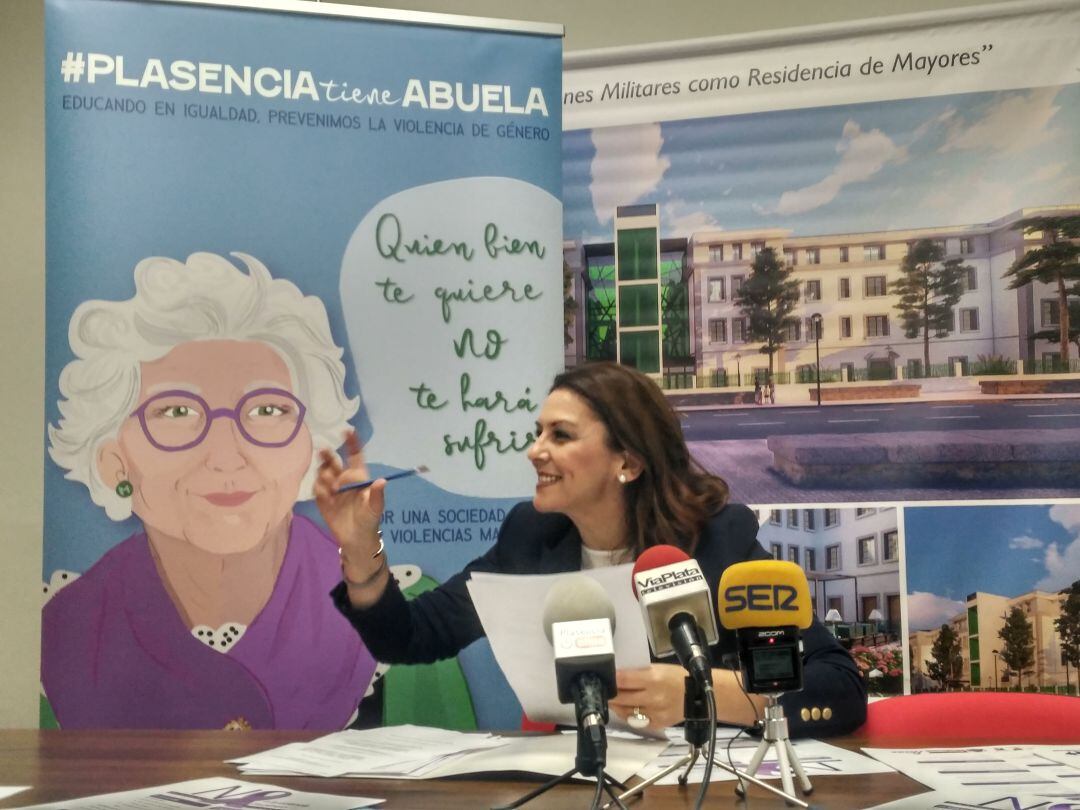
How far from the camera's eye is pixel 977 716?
1808 millimetres

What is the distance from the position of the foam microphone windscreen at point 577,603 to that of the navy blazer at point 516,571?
25.4 inches

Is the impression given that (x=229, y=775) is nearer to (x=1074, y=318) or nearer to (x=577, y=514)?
(x=577, y=514)

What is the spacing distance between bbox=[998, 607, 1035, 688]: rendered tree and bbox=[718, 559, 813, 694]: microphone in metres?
2.10

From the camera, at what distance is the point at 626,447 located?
2.41 meters

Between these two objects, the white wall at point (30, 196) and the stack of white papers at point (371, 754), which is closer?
the stack of white papers at point (371, 754)

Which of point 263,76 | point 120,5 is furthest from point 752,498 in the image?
point 120,5

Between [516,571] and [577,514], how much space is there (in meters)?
0.19

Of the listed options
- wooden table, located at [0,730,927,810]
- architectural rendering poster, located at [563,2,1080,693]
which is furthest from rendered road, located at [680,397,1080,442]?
wooden table, located at [0,730,927,810]

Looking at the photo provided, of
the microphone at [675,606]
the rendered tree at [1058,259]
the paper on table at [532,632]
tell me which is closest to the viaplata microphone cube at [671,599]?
the microphone at [675,606]

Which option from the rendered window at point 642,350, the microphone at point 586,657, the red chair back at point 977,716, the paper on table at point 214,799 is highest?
the rendered window at point 642,350

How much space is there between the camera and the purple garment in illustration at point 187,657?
2.49 metres

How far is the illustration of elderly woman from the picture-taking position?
251cm

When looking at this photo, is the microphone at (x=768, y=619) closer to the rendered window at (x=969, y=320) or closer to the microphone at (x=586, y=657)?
the microphone at (x=586, y=657)

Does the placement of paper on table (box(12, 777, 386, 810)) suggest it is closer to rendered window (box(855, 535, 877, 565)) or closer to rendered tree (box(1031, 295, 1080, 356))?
rendered window (box(855, 535, 877, 565))
